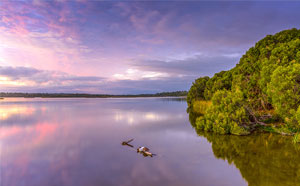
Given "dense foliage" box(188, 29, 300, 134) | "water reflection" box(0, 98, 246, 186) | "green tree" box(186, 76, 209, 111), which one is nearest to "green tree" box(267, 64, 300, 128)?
"dense foliage" box(188, 29, 300, 134)

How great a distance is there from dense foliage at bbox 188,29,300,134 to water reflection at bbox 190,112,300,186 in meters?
1.97

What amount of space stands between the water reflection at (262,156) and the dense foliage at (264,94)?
197 centimetres

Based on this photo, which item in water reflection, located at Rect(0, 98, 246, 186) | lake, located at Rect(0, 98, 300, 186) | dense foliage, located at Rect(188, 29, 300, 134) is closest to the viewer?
lake, located at Rect(0, 98, 300, 186)

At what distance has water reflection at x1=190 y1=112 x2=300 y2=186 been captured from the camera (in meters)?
9.03

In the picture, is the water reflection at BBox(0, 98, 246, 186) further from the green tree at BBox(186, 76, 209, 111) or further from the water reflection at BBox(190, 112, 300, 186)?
A: the green tree at BBox(186, 76, 209, 111)

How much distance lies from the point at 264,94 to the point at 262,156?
43.5ft

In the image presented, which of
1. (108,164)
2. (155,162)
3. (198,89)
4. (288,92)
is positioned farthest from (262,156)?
(198,89)

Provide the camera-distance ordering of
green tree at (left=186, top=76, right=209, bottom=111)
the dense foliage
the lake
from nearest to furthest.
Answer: the lake < the dense foliage < green tree at (left=186, top=76, right=209, bottom=111)

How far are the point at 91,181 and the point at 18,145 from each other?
447 inches

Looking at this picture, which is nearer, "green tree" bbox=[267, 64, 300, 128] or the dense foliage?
"green tree" bbox=[267, 64, 300, 128]

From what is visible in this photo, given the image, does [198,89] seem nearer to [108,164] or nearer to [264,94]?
[264,94]

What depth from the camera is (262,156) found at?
12117 mm

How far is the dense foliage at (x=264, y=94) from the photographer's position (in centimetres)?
1634

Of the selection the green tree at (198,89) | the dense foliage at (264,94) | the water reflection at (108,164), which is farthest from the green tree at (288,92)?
the green tree at (198,89)
